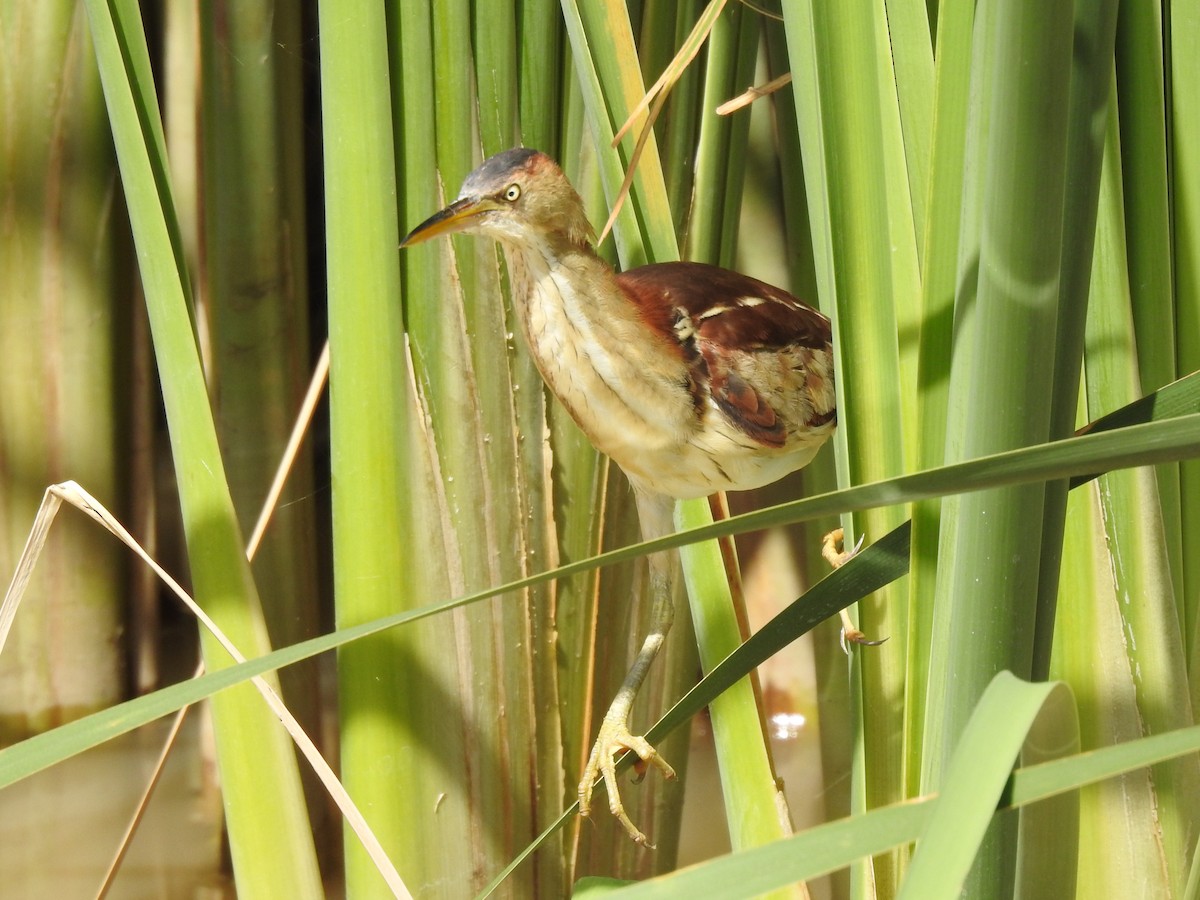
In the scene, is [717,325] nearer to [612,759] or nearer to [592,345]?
[592,345]

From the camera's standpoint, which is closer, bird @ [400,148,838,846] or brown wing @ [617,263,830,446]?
bird @ [400,148,838,846]

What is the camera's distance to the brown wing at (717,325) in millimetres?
Result: 825

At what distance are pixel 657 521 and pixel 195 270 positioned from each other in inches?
21.5

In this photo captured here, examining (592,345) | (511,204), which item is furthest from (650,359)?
(511,204)

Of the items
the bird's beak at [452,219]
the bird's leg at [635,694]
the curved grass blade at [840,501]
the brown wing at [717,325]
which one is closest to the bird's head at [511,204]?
the bird's beak at [452,219]

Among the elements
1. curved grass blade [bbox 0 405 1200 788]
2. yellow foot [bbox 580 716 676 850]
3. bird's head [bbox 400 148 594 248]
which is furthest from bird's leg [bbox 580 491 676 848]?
curved grass blade [bbox 0 405 1200 788]

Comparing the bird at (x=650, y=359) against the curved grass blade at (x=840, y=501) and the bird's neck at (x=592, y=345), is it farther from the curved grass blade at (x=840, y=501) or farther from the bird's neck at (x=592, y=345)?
the curved grass blade at (x=840, y=501)

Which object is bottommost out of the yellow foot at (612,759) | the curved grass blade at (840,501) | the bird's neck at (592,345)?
the yellow foot at (612,759)

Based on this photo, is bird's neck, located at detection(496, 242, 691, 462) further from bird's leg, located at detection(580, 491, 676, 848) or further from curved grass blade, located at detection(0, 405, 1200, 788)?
curved grass blade, located at detection(0, 405, 1200, 788)

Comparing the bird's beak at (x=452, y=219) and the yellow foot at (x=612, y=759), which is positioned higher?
the bird's beak at (x=452, y=219)

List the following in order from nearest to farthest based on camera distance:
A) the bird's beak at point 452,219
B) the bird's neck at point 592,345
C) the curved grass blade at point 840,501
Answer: the curved grass blade at point 840,501, the bird's beak at point 452,219, the bird's neck at point 592,345

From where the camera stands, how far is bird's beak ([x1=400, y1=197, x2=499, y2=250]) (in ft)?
2.05

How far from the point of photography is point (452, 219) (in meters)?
0.63

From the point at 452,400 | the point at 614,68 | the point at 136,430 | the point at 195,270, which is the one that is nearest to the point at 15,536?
the point at 136,430
